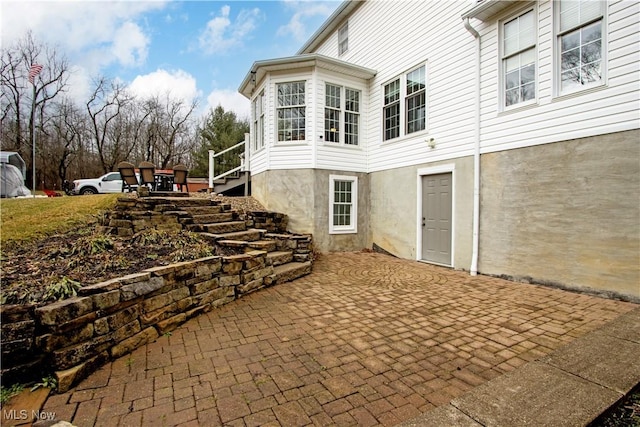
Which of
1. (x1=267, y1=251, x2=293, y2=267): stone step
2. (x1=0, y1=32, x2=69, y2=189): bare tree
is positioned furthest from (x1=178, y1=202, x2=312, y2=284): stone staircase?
(x1=0, y1=32, x2=69, y2=189): bare tree

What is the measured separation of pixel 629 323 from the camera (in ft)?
11.1

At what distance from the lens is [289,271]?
561 centimetres

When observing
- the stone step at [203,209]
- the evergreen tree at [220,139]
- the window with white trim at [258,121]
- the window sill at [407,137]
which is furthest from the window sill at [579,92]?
the evergreen tree at [220,139]

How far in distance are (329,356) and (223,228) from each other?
385 centimetres

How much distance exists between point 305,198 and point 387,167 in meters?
2.44

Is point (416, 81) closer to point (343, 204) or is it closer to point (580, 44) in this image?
point (580, 44)

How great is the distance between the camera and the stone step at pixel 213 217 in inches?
243

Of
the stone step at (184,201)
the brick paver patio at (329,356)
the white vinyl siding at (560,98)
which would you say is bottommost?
the brick paver patio at (329,356)

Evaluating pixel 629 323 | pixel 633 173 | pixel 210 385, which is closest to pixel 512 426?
pixel 210 385

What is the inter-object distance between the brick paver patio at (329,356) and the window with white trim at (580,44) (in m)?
3.39

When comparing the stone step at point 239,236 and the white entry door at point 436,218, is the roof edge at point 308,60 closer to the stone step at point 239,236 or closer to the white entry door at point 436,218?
the white entry door at point 436,218

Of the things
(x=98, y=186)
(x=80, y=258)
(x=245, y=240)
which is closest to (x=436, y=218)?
(x=245, y=240)

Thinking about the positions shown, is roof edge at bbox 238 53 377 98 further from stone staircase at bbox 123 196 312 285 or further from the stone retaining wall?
the stone retaining wall

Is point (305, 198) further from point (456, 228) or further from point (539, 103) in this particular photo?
point (539, 103)
